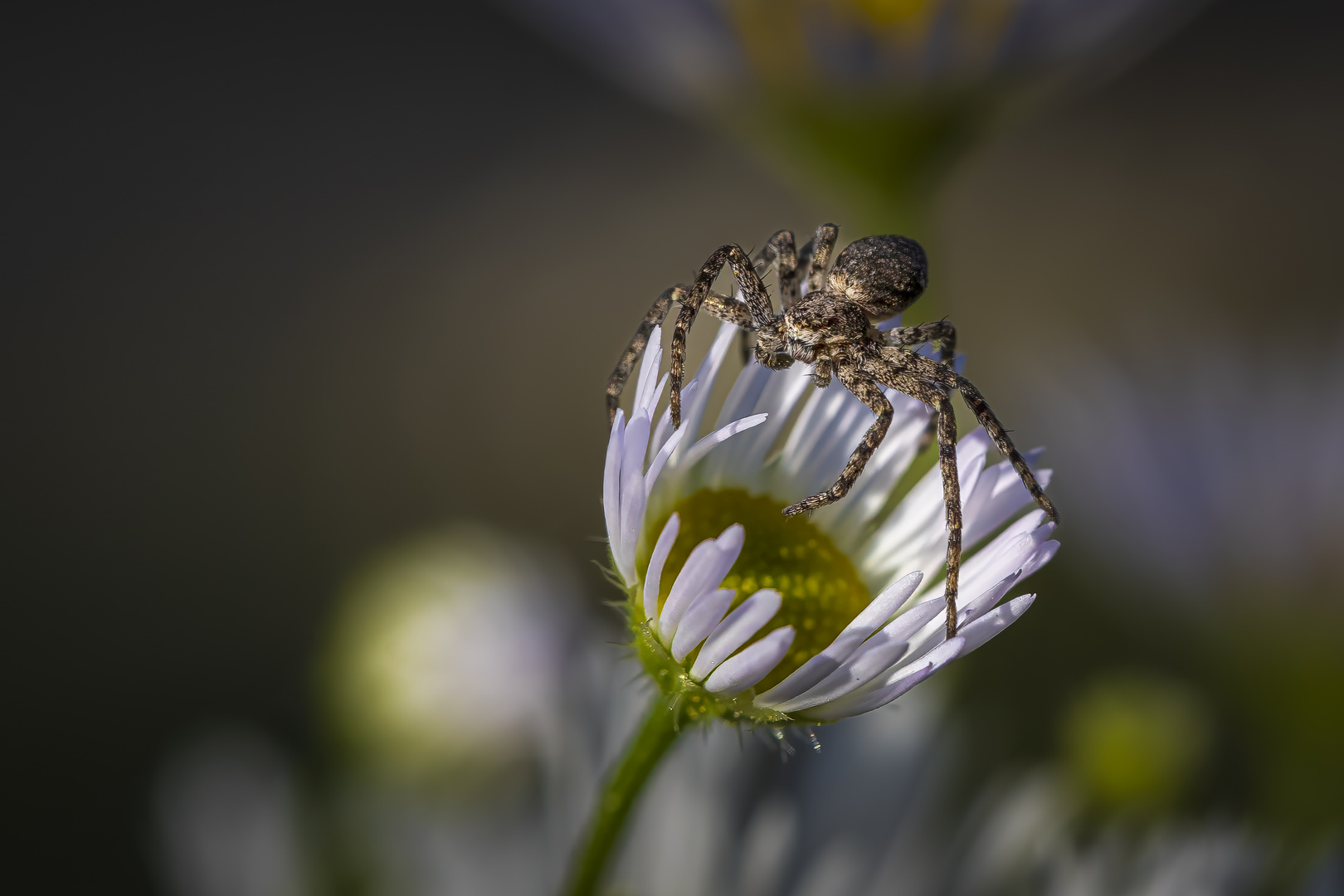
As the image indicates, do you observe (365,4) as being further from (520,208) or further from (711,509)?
(711,509)

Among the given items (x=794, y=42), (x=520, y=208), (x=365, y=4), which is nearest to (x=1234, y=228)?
(x=520, y=208)

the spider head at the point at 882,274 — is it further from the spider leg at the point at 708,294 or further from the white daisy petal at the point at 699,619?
the white daisy petal at the point at 699,619

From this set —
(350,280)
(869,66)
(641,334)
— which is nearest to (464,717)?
(641,334)

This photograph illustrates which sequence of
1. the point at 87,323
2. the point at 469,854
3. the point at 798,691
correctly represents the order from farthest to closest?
1. the point at 87,323
2. the point at 469,854
3. the point at 798,691

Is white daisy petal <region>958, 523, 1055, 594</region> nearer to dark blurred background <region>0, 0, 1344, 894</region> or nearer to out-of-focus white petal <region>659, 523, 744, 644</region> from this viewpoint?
out-of-focus white petal <region>659, 523, 744, 644</region>

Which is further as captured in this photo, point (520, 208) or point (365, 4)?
point (365, 4)

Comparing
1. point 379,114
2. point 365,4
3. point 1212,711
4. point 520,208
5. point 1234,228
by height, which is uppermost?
point 365,4

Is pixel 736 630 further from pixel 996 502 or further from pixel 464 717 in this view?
pixel 464 717

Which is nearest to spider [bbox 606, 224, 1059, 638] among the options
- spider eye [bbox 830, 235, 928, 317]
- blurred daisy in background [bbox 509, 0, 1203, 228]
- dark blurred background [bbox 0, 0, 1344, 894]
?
spider eye [bbox 830, 235, 928, 317]
